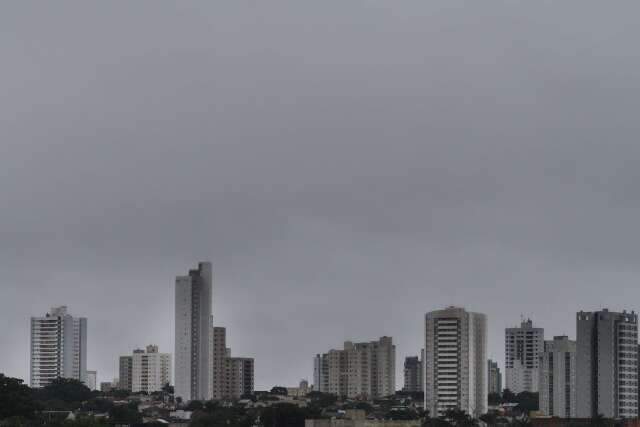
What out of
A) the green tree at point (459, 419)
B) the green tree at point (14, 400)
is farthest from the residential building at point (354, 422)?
the green tree at point (14, 400)

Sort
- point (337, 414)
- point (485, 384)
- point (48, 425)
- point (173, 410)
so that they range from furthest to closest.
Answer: point (173, 410) < point (485, 384) < point (337, 414) < point (48, 425)

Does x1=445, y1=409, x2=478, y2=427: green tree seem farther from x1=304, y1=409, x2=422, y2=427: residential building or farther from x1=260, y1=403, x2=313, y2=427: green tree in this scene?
x1=260, y1=403, x2=313, y2=427: green tree

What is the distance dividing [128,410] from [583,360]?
41377mm

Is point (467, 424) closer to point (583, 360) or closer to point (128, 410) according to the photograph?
point (583, 360)

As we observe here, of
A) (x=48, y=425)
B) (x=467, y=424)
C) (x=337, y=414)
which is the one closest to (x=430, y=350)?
(x=337, y=414)

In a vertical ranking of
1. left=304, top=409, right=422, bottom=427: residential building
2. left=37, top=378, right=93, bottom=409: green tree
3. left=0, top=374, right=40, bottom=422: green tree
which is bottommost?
left=304, top=409, right=422, bottom=427: residential building

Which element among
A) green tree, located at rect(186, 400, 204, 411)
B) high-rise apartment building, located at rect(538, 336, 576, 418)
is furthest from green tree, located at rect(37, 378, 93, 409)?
high-rise apartment building, located at rect(538, 336, 576, 418)

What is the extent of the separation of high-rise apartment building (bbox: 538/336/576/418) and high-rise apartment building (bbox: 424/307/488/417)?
21.5ft

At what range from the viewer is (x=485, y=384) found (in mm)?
171125

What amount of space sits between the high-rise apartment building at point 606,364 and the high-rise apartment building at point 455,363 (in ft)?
57.7

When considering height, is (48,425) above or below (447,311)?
below

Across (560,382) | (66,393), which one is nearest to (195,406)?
(66,393)

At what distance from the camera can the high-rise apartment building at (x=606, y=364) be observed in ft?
491

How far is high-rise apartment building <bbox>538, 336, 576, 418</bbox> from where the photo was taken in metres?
162
